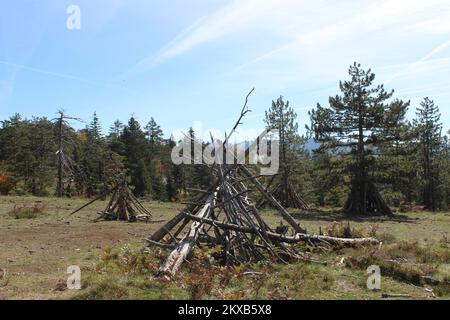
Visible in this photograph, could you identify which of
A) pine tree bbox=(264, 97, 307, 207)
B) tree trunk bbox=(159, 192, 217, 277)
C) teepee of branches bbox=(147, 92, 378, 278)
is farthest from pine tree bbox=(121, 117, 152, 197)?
tree trunk bbox=(159, 192, 217, 277)

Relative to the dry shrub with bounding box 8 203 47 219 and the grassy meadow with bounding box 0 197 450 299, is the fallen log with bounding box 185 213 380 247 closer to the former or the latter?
the grassy meadow with bounding box 0 197 450 299

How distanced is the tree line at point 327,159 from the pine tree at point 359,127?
5 centimetres

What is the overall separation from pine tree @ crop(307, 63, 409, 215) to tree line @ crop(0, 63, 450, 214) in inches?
2.1

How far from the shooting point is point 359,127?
2411 cm

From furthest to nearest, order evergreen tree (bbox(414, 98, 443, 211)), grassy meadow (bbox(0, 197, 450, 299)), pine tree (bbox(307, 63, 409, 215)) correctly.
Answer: evergreen tree (bbox(414, 98, 443, 211)) < pine tree (bbox(307, 63, 409, 215)) < grassy meadow (bbox(0, 197, 450, 299))

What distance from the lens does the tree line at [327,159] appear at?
23.5 metres

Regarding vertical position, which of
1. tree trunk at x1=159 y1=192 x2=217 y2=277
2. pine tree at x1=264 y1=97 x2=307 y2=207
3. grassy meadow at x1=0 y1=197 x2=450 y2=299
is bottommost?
grassy meadow at x1=0 y1=197 x2=450 y2=299

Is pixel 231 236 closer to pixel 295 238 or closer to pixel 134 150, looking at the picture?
pixel 295 238

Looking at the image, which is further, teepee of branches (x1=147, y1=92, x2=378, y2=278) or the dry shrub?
the dry shrub

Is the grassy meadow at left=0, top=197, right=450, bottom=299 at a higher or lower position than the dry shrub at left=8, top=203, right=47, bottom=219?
lower

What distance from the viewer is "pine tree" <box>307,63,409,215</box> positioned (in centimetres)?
2353

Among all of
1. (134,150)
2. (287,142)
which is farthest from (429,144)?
(134,150)

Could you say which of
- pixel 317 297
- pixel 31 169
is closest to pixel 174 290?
pixel 317 297

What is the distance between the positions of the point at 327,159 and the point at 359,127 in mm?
2522
